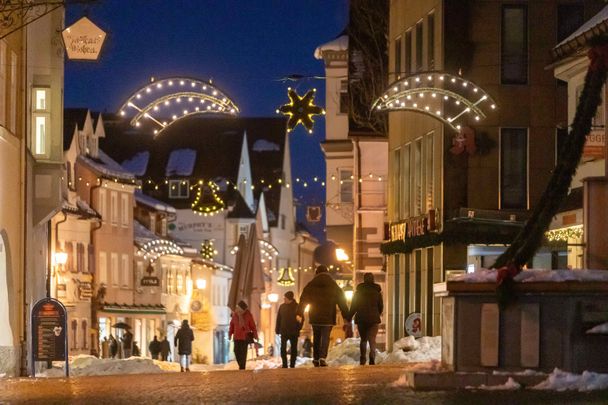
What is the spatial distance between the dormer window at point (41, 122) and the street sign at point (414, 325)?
1107cm

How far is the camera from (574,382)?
1745 centimetres

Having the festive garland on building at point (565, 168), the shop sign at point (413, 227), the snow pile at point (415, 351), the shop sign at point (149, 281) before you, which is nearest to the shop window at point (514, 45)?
the shop sign at point (413, 227)

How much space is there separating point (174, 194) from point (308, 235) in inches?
1477

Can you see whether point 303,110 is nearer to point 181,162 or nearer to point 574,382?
point 574,382

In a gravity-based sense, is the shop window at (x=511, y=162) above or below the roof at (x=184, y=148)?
below

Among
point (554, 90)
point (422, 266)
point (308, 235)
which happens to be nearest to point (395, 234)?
point (422, 266)

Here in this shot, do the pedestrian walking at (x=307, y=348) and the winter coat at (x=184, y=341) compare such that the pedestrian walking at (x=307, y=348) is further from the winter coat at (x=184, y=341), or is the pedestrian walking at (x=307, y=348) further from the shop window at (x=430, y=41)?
the shop window at (x=430, y=41)

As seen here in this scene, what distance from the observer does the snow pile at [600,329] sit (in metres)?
17.9

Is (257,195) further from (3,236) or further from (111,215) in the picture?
(3,236)

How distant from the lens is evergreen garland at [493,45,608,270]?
19438mm

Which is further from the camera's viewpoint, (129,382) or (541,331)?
(129,382)

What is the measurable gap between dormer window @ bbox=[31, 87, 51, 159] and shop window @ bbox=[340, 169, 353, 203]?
28770mm

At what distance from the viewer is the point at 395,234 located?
47.9m

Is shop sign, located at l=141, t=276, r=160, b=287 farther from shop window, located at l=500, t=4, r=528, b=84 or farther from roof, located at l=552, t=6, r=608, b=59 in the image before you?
roof, located at l=552, t=6, r=608, b=59
